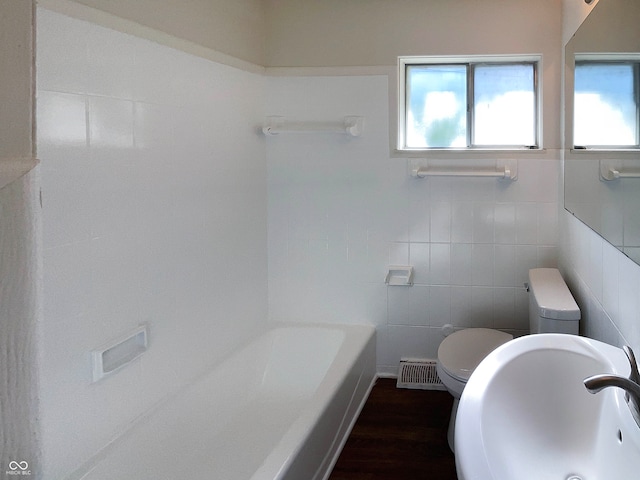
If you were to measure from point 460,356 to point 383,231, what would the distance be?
3.24ft

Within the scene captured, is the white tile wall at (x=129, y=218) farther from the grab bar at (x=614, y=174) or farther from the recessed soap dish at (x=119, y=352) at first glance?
the grab bar at (x=614, y=174)

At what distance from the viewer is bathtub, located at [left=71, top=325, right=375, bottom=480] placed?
2125mm

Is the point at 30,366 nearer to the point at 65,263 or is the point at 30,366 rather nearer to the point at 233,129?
the point at 65,263

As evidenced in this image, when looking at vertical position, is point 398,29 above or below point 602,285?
above

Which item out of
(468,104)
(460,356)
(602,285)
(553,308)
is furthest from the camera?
(468,104)

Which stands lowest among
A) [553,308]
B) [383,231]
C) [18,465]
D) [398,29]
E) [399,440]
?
[399,440]

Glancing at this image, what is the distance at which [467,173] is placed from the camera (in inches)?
130

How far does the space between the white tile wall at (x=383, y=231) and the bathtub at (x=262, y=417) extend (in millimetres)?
237

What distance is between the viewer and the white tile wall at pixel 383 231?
340 centimetres

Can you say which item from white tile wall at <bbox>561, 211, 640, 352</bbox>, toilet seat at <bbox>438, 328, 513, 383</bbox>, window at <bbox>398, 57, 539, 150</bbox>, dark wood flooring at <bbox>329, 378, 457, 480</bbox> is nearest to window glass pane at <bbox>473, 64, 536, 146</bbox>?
window at <bbox>398, 57, 539, 150</bbox>

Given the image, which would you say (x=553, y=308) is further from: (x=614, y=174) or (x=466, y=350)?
(x=614, y=174)

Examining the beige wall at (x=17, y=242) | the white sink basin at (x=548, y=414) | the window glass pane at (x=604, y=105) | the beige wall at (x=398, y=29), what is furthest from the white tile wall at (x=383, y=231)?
the beige wall at (x=17, y=242)

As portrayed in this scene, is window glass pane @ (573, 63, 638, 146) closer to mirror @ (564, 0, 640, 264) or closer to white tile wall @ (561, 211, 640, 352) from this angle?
mirror @ (564, 0, 640, 264)

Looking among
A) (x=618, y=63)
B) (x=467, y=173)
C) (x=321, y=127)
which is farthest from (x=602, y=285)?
(x=321, y=127)
